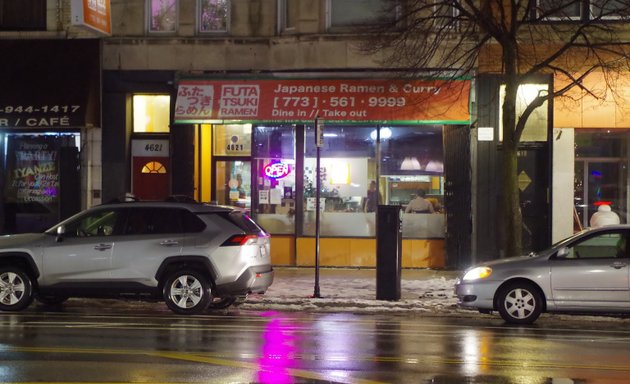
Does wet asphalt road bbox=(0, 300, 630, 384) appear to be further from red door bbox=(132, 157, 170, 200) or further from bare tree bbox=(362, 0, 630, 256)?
red door bbox=(132, 157, 170, 200)

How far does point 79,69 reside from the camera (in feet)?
59.5

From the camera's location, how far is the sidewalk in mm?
13344

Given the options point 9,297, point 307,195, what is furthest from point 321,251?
point 9,297

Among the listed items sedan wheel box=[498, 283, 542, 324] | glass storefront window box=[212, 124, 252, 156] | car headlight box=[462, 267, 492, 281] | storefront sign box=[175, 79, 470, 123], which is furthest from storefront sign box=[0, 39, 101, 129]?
sedan wheel box=[498, 283, 542, 324]

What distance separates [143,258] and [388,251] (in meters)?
4.26

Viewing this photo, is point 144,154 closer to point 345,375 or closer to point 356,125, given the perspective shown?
point 356,125

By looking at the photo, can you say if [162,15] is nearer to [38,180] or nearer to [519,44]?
[38,180]

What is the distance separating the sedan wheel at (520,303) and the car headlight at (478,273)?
377mm

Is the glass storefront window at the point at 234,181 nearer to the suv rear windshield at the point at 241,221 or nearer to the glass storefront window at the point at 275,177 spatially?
the glass storefront window at the point at 275,177

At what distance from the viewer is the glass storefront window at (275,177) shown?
18297 mm

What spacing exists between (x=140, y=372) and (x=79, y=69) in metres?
12.2

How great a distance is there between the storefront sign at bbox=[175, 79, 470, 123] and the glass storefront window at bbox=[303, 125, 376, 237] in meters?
0.76

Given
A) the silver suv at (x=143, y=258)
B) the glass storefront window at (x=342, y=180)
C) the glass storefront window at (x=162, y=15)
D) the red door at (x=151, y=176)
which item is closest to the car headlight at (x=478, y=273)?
the silver suv at (x=143, y=258)

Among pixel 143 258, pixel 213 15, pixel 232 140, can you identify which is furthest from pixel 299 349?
pixel 213 15
